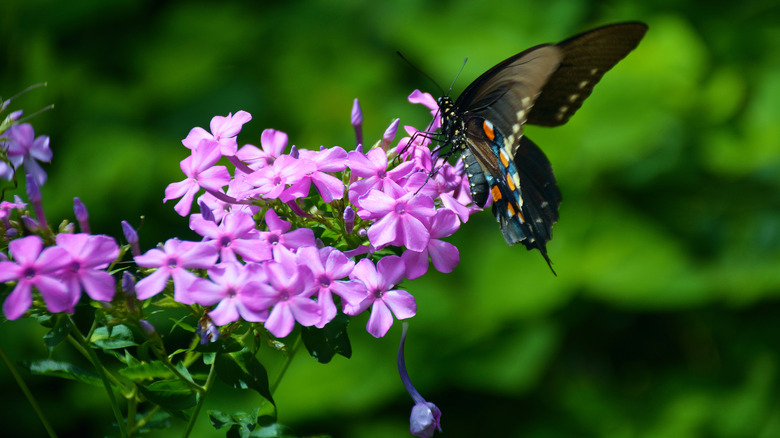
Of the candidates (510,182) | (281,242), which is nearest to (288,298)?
(281,242)

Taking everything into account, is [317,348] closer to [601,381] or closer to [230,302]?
[230,302]

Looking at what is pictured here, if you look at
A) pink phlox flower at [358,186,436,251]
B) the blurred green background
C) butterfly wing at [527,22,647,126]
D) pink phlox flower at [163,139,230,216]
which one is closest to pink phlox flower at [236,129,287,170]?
pink phlox flower at [163,139,230,216]

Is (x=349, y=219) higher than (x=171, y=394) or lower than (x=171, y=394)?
higher

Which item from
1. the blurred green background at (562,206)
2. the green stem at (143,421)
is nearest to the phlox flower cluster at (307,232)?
the green stem at (143,421)

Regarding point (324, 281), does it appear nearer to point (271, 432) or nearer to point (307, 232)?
point (307, 232)

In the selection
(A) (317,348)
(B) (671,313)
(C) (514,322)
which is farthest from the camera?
(B) (671,313)

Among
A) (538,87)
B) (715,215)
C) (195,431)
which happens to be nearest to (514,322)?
(715,215)

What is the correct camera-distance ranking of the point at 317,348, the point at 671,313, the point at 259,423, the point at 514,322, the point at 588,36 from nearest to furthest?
the point at 317,348, the point at 259,423, the point at 588,36, the point at 514,322, the point at 671,313
